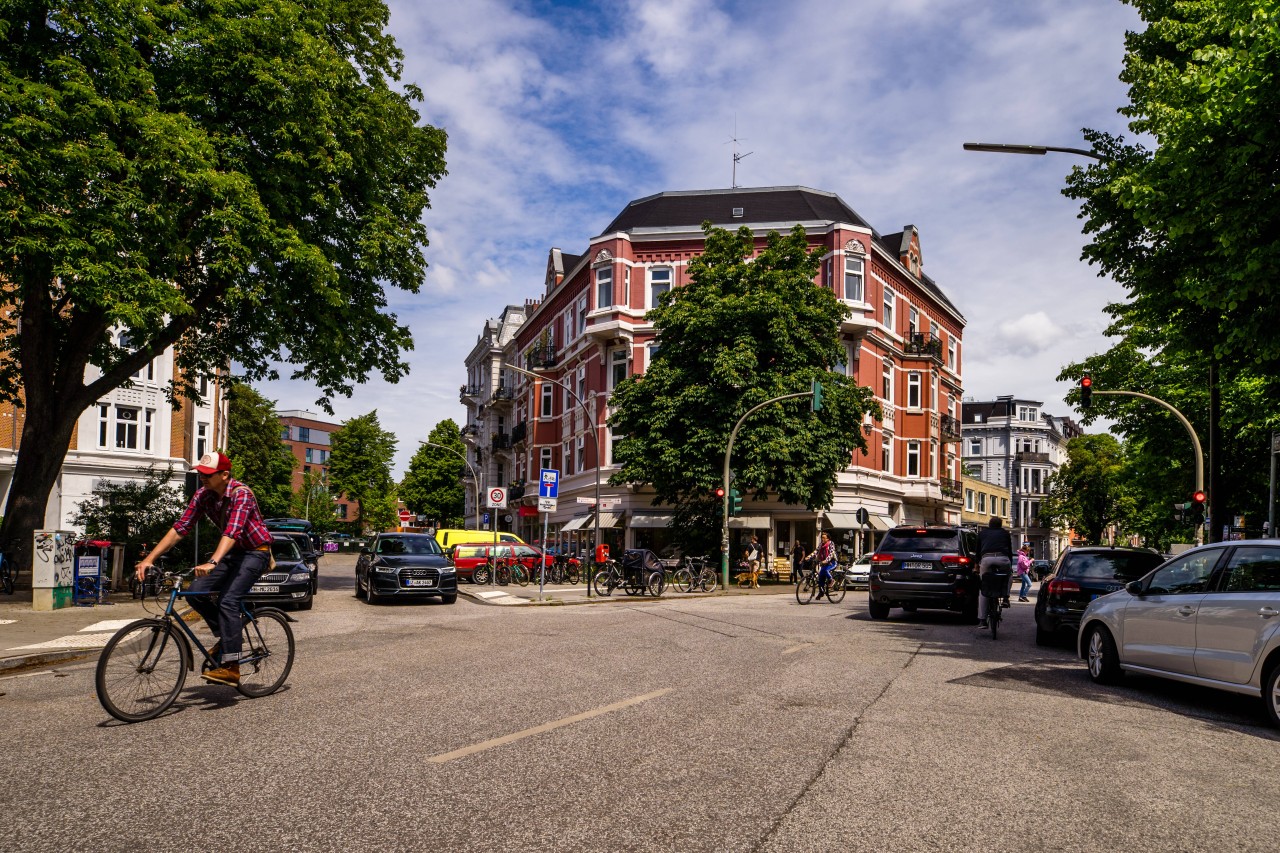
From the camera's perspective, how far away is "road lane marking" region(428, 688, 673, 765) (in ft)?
18.8

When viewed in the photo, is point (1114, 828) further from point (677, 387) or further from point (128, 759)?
point (677, 387)

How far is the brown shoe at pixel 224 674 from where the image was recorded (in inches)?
289

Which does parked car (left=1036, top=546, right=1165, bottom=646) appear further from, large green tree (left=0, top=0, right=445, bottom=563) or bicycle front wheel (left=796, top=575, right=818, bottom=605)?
large green tree (left=0, top=0, right=445, bottom=563)

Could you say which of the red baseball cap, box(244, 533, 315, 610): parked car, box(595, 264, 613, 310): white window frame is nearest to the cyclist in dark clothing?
the red baseball cap

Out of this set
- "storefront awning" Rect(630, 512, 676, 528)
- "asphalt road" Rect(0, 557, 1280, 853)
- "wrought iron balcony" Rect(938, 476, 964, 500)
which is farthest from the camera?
"wrought iron balcony" Rect(938, 476, 964, 500)

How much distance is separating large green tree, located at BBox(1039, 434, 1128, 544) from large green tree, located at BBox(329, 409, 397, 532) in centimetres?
5978

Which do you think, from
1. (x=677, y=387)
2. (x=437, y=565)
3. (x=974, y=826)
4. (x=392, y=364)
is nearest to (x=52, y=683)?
(x=974, y=826)

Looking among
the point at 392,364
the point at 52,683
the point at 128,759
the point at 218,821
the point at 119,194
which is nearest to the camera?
the point at 218,821

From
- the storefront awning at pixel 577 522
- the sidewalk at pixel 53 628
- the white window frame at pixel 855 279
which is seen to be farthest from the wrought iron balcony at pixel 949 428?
A: the sidewalk at pixel 53 628

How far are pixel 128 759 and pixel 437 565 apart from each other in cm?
1588

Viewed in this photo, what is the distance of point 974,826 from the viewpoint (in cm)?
444

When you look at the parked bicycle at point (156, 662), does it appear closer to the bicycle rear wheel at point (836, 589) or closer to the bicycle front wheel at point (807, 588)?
the bicycle front wheel at point (807, 588)

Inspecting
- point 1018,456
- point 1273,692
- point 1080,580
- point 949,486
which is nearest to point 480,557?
point 1080,580

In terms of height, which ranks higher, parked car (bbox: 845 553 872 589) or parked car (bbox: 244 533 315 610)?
parked car (bbox: 244 533 315 610)
